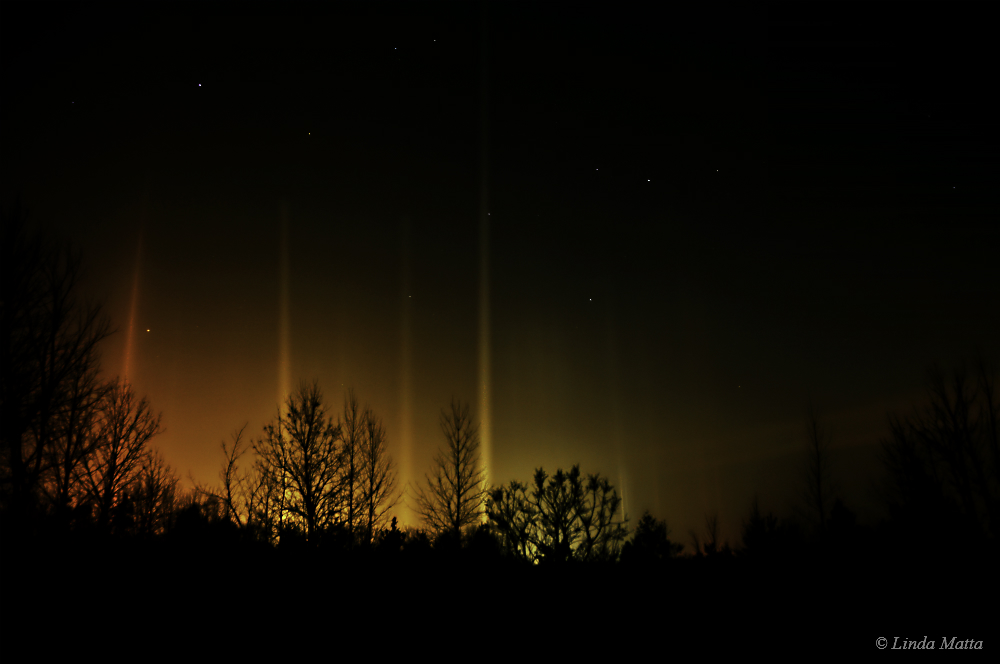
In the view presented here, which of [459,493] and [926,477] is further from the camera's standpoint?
[459,493]

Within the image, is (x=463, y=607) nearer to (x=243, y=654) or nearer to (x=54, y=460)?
(x=243, y=654)

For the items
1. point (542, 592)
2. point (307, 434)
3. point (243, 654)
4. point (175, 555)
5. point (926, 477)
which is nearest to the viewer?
point (243, 654)

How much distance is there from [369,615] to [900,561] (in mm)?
8626

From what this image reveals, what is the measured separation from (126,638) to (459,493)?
1662 centimetres

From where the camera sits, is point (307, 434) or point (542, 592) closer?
point (542, 592)

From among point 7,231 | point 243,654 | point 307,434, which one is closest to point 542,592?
point 243,654

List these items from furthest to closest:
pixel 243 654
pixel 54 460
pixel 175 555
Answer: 1. pixel 54 460
2. pixel 175 555
3. pixel 243 654

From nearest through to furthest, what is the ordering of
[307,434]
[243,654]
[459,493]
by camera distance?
1. [243,654]
2. [307,434]
3. [459,493]

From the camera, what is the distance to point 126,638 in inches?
274

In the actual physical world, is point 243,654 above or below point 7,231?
below

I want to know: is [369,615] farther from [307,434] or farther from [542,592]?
[307,434]

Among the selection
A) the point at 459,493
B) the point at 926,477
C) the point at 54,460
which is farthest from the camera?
the point at 459,493

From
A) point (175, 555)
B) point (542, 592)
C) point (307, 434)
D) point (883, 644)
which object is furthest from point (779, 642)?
point (307, 434)

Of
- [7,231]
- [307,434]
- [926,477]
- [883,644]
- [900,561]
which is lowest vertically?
[883,644]
